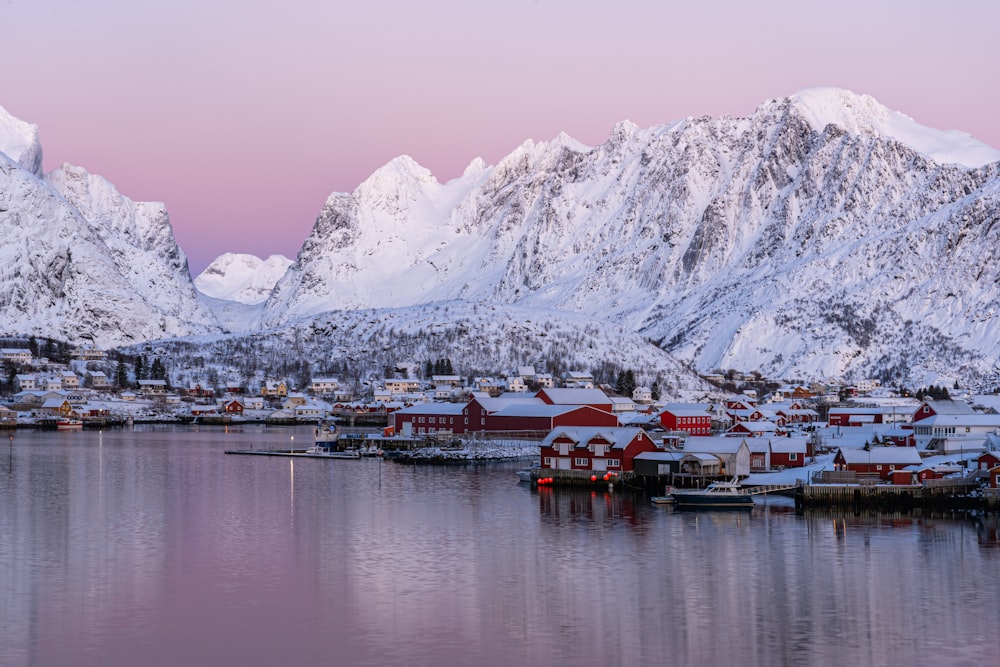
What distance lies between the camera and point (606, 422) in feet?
340

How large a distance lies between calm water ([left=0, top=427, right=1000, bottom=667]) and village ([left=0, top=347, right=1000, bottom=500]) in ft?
22.1

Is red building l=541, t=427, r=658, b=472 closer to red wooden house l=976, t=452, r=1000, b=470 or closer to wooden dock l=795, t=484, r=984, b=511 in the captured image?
wooden dock l=795, t=484, r=984, b=511

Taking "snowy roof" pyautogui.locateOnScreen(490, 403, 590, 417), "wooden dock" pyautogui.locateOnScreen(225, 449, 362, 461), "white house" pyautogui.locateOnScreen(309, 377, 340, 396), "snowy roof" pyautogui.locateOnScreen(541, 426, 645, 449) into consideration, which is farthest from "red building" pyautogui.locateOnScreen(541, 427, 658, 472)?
"white house" pyautogui.locateOnScreen(309, 377, 340, 396)

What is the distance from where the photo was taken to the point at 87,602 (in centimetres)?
4016

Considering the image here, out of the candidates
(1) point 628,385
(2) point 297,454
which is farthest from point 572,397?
(1) point 628,385

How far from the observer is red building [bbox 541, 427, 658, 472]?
78.6m

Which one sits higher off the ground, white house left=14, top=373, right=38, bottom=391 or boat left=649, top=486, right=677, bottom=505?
white house left=14, top=373, right=38, bottom=391

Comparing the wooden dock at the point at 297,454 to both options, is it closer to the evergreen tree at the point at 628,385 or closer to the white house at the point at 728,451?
the white house at the point at 728,451

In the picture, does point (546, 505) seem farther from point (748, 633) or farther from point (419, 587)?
point (748, 633)

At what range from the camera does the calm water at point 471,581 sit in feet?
114

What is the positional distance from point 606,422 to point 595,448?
24.3m

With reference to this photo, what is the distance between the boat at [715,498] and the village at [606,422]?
575cm

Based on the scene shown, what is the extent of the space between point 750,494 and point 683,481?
20.6ft

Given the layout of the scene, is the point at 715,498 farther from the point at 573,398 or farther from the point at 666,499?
the point at 573,398
